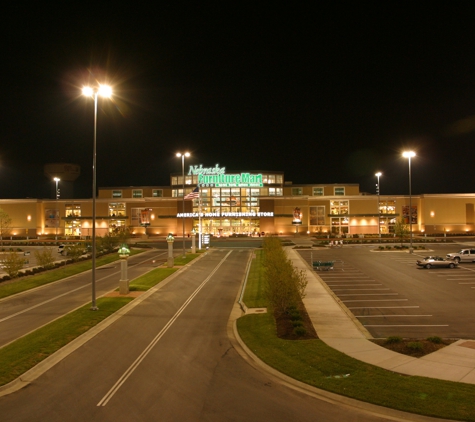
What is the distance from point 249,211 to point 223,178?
8.79 meters

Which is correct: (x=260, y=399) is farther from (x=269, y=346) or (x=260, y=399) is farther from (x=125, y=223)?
(x=125, y=223)

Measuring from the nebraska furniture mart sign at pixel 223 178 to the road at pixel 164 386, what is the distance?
222ft

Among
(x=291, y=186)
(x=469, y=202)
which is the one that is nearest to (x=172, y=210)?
(x=291, y=186)

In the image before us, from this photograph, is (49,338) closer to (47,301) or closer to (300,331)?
(300,331)

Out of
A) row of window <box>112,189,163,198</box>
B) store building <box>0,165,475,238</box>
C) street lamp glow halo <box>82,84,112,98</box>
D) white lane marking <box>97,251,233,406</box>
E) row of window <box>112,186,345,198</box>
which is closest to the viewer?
white lane marking <box>97,251,233,406</box>

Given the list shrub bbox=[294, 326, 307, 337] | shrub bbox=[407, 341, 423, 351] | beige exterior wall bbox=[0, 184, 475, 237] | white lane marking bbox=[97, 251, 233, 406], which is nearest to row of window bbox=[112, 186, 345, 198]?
beige exterior wall bbox=[0, 184, 475, 237]

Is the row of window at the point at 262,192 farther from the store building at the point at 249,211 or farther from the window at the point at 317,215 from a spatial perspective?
the window at the point at 317,215

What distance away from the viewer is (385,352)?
1347cm

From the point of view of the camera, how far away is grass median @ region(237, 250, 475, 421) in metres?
9.41

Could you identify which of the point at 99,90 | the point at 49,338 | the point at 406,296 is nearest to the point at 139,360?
the point at 49,338

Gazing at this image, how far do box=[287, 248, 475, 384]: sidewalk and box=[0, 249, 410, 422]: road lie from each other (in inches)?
121

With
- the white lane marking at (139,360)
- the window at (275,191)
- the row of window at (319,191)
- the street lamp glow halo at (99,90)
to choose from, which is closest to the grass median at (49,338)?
the white lane marking at (139,360)

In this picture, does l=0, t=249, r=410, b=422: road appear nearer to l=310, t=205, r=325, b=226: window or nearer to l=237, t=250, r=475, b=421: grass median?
l=237, t=250, r=475, b=421: grass median

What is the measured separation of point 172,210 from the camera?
286 feet
